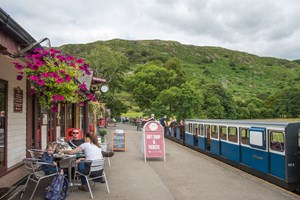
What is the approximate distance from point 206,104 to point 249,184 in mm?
32283

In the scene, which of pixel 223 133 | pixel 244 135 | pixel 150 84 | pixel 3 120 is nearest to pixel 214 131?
pixel 223 133

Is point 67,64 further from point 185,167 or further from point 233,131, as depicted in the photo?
point 233,131

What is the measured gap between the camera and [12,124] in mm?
8320

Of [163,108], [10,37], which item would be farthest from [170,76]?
[10,37]

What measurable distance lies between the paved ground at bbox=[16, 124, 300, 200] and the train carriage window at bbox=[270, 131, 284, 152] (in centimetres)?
101

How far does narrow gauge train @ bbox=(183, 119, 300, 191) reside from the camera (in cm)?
830

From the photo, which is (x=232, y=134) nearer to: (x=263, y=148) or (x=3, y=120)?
(x=263, y=148)

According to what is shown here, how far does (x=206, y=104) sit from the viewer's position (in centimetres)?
4075

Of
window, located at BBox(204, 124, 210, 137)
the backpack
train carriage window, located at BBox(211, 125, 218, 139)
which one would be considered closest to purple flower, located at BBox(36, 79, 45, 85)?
the backpack

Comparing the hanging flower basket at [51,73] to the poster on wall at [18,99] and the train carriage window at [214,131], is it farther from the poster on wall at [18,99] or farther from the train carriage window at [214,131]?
the train carriage window at [214,131]

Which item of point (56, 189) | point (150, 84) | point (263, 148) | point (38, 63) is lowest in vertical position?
point (56, 189)

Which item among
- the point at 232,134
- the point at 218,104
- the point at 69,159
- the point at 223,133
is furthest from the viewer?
the point at 218,104

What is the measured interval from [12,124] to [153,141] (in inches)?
247

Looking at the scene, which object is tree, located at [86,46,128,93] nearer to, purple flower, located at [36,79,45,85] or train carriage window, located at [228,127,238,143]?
train carriage window, located at [228,127,238,143]
